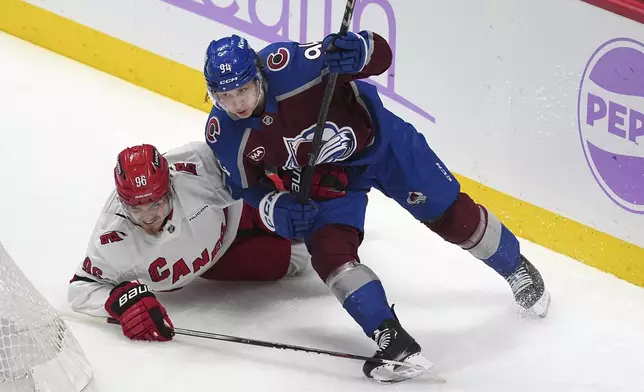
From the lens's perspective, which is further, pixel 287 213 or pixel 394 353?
pixel 287 213

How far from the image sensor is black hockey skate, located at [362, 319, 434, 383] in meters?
3.37

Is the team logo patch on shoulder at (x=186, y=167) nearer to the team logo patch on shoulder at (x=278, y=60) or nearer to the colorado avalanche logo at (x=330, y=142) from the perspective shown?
the colorado avalanche logo at (x=330, y=142)

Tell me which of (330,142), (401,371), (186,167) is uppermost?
(330,142)

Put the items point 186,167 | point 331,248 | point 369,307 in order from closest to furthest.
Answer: point 369,307 < point 331,248 < point 186,167

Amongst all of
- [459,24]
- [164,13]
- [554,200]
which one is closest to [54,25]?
[164,13]

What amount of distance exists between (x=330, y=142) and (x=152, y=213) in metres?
0.58

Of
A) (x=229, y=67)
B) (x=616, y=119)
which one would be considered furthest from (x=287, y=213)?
(x=616, y=119)

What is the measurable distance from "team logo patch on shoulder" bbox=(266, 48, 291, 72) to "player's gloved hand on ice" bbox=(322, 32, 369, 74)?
0.56ft

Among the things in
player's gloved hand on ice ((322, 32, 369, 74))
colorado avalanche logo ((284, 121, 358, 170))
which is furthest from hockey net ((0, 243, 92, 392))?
player's gloved hand on ice ((322, 32, 369, 74))

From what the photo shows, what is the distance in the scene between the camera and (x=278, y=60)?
137 inches

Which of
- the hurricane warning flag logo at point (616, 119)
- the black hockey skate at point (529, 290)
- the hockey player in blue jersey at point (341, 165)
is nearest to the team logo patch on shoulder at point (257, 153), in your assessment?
the hockey player in blue jersey at point (341, 165)

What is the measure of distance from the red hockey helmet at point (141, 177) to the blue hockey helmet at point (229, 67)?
1.09ft

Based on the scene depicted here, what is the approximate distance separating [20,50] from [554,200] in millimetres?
3102

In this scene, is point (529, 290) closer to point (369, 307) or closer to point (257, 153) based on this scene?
point (369, 307)
